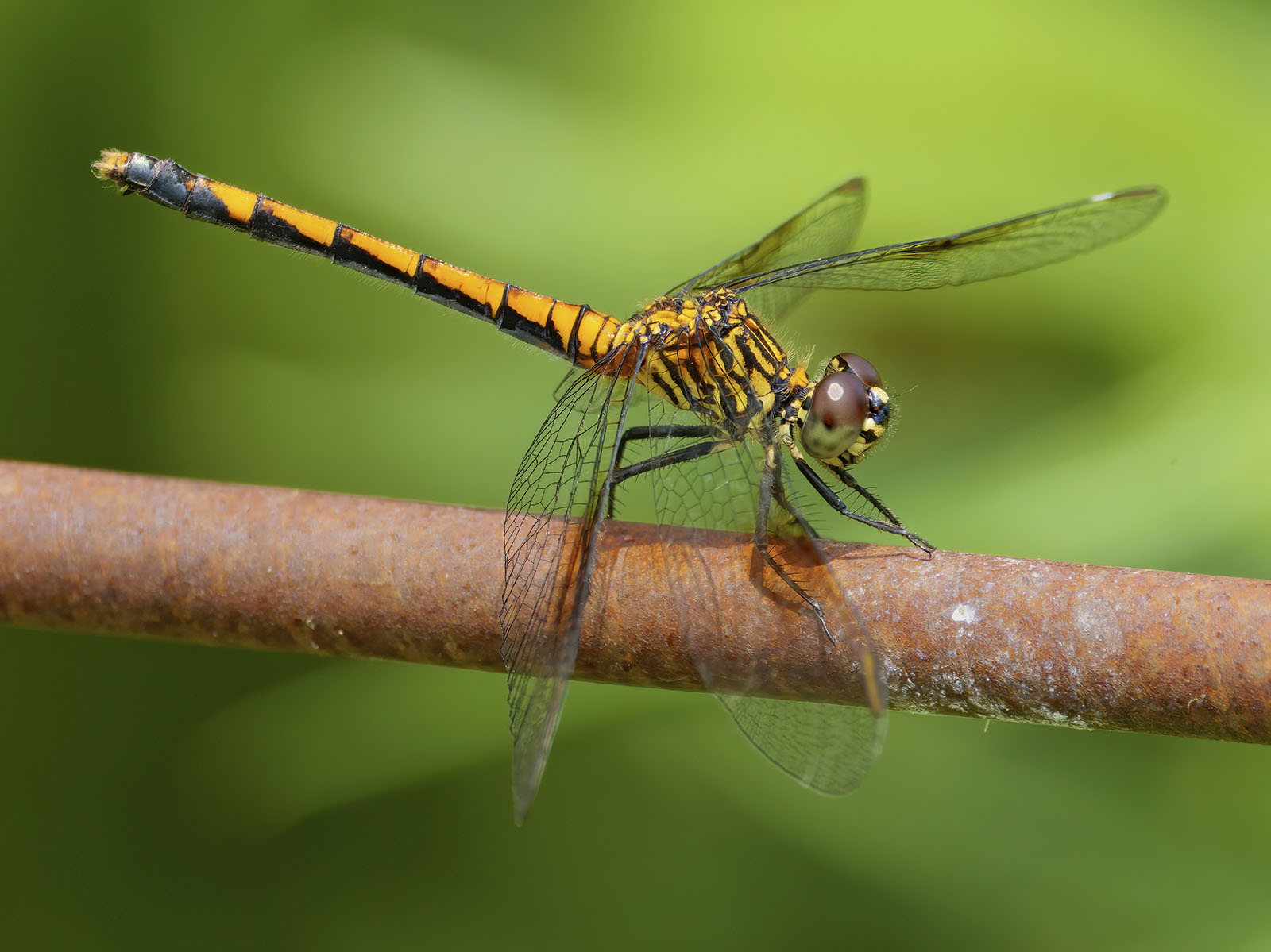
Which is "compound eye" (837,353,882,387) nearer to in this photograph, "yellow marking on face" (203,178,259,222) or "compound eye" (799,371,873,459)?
"compound eye" (799,371,873,459)

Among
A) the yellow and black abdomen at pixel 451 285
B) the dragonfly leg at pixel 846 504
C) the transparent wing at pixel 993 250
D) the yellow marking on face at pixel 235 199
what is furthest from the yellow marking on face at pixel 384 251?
the dragonfly leg at pixel 846 504

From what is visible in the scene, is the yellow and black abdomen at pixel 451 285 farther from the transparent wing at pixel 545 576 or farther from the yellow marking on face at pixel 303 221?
the transparent wing at pixel 545 576

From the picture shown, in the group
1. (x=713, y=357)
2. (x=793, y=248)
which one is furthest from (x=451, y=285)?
(x=793, y=248)

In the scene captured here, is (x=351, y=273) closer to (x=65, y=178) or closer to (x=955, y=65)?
(x=65, y=178)

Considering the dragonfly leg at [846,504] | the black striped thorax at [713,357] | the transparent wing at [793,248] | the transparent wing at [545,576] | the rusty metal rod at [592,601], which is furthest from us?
the transparent wing at [793,248]

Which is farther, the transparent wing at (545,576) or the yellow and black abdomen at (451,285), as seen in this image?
the yellow and black abdomen at (451,285)

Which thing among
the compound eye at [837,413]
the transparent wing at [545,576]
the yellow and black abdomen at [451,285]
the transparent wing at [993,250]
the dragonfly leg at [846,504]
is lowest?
the transparent wing at [545,576]

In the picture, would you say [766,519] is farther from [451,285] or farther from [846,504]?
[451,285]
